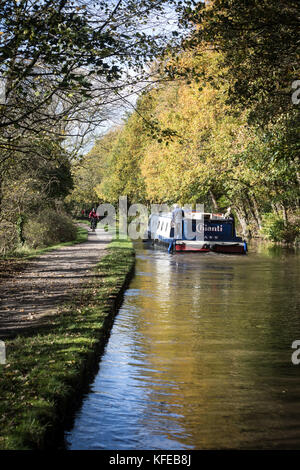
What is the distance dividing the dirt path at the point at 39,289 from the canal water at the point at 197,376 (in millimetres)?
1324

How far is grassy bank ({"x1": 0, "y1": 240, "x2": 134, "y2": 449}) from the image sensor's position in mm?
5039

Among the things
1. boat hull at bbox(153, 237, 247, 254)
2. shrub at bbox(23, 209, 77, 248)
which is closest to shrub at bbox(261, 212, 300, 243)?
boat hull at bbox(153, 237, 247, 254)

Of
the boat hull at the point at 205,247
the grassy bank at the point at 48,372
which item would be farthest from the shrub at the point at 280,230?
the grassy bank at the point at 48,372

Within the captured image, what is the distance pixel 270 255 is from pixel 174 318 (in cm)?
1576

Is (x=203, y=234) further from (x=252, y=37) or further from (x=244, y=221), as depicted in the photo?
(x=252, y=37)

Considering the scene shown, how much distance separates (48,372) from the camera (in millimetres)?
6539

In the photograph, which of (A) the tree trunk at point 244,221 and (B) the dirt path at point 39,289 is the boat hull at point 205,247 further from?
(A) the tree trunk at point 244,221

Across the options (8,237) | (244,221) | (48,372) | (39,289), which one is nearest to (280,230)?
(244,221)

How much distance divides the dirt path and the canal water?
52.1 inches

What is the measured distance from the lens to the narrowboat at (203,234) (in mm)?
27672

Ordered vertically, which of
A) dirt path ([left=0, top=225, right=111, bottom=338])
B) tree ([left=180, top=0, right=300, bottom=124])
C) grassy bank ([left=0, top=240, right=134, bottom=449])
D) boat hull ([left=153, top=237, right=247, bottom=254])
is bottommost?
grassy bank ([left=0, top=240, right=134, bottom=449])

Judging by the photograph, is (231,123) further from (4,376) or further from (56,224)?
(4,376)

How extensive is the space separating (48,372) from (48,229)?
23152 millimetres

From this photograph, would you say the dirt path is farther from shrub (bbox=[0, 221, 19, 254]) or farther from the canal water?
shrub (bbox=[0, 221, 19, 254])
